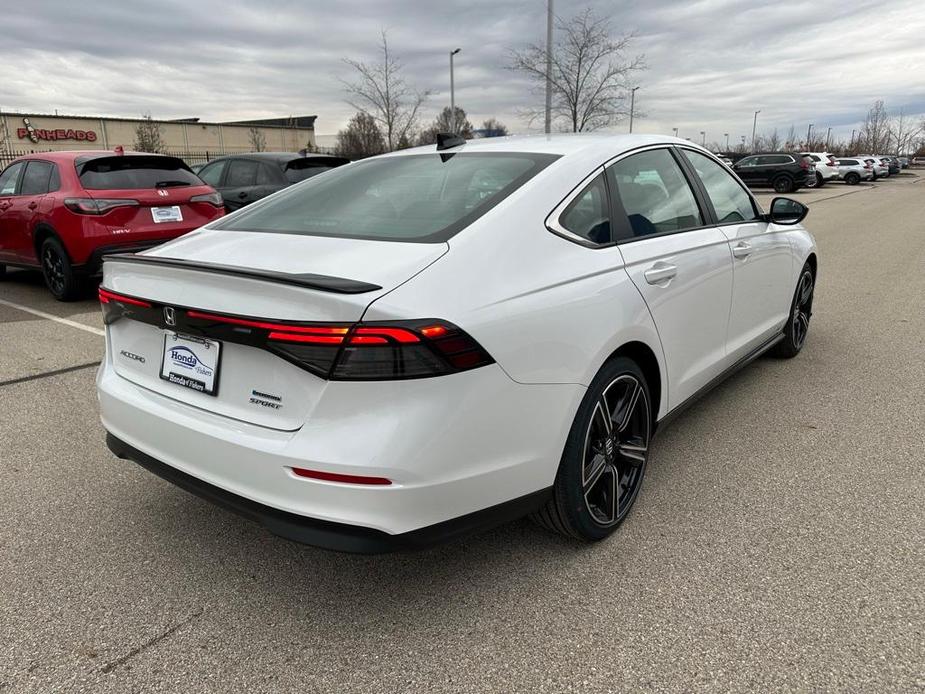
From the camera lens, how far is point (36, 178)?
7523 mm

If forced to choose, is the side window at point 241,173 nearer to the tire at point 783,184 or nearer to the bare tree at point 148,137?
the tire at point 783,184

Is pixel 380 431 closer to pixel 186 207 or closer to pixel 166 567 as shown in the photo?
pixel 166 567

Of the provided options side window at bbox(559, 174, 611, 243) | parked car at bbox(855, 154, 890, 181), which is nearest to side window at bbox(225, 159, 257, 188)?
A: side window at bbox(559, 174, 611, 243)

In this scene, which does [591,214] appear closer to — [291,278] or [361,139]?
[291,278]

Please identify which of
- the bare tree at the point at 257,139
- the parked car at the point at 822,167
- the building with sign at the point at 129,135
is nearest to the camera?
the parked car at the point at 822,167

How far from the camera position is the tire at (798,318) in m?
4.83

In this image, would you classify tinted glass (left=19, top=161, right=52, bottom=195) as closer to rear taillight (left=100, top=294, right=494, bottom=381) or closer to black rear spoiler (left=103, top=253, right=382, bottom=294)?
black rear spoiler (left=103, top=253, right=382, bottom=294)

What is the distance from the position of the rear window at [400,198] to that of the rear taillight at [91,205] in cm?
443

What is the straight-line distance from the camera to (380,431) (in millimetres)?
1897

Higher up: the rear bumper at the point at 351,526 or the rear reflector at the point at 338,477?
the rear reflector at the point at 338,477

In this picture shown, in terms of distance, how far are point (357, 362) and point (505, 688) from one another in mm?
1040

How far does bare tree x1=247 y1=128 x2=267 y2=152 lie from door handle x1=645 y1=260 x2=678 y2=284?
2360 inches

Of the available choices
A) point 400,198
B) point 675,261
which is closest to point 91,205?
point 400,198

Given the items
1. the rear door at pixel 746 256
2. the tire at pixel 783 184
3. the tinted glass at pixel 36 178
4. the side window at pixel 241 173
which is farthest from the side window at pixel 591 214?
the tire at pixel 783 184
